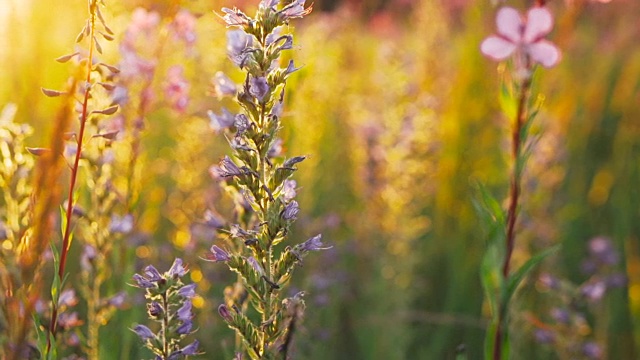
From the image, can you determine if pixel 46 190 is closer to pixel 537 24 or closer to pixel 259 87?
pixel 259 87

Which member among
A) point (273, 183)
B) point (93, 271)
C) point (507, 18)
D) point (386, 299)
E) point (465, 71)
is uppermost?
point (465, 71)

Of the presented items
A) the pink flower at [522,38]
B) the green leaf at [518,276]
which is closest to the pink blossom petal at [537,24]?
the pink flower at [522,38]

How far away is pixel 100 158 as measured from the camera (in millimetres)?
1737

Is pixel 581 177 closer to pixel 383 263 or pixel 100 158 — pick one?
pixel 383 263

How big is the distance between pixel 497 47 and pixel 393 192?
1956 millimetres

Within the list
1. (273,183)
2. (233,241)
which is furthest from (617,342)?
(273,183)

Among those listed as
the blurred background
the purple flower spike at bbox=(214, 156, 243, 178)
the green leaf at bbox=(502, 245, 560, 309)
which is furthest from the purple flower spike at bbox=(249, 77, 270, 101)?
the blurred background

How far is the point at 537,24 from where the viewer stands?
1151mm

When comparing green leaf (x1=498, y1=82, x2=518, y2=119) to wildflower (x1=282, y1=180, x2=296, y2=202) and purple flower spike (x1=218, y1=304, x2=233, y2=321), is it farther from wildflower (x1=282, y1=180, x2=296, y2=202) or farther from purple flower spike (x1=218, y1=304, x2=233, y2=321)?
purple flower spike (x1=218, y1=304, x2=233, y2=321)

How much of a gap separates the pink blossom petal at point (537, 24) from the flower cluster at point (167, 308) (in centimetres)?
66

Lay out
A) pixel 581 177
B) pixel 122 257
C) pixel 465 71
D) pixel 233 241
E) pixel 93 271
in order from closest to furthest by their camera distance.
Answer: pixel 233 241 → pixel 93 271 → pixel 122 257 → pixel 465 71 → pixel 581 177

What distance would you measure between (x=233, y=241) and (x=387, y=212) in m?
1.86

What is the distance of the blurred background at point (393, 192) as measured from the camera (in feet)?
8.02

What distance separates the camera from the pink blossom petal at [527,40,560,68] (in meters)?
1.10
